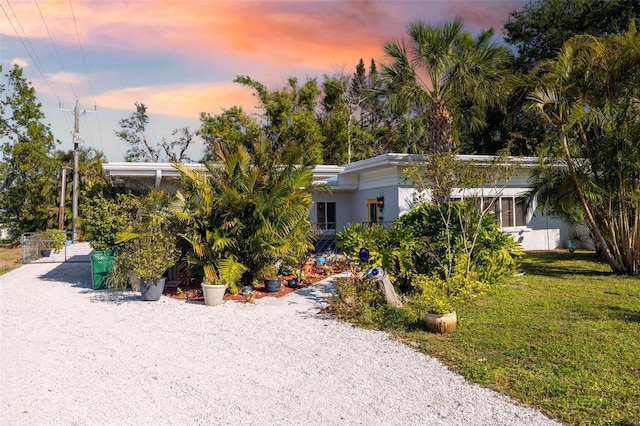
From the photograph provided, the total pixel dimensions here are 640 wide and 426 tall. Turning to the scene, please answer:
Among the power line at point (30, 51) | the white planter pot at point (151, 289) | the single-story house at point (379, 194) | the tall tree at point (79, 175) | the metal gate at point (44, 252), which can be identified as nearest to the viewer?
the white planter pot at point (151, 289)

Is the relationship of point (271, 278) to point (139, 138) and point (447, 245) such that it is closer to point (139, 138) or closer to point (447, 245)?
point (447, 245)

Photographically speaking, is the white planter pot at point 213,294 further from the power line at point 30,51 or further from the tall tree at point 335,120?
the tall tree at point 335,120

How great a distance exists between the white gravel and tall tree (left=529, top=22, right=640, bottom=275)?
7325mm

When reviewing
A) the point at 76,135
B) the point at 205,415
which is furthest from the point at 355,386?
the point at 76,135

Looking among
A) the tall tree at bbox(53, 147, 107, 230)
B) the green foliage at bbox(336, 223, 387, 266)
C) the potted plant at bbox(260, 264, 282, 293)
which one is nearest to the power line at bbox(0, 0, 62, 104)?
the tall tree at bbox(53, 147, 107, 230)

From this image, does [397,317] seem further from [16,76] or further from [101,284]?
[16,76]

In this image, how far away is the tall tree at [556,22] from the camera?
20.5 metres

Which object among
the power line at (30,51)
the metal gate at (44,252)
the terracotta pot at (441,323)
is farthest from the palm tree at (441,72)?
the metal gate at (44,252)

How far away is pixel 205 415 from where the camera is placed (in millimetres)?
3932

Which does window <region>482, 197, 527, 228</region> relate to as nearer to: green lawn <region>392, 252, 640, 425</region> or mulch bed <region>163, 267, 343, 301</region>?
green lawn <region>392, 252, 640, 425</region>

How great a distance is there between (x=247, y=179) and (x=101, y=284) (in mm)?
4146

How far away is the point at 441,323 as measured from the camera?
6.27 metres

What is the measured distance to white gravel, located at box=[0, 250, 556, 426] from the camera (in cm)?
391

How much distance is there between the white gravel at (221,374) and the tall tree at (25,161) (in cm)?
2087
